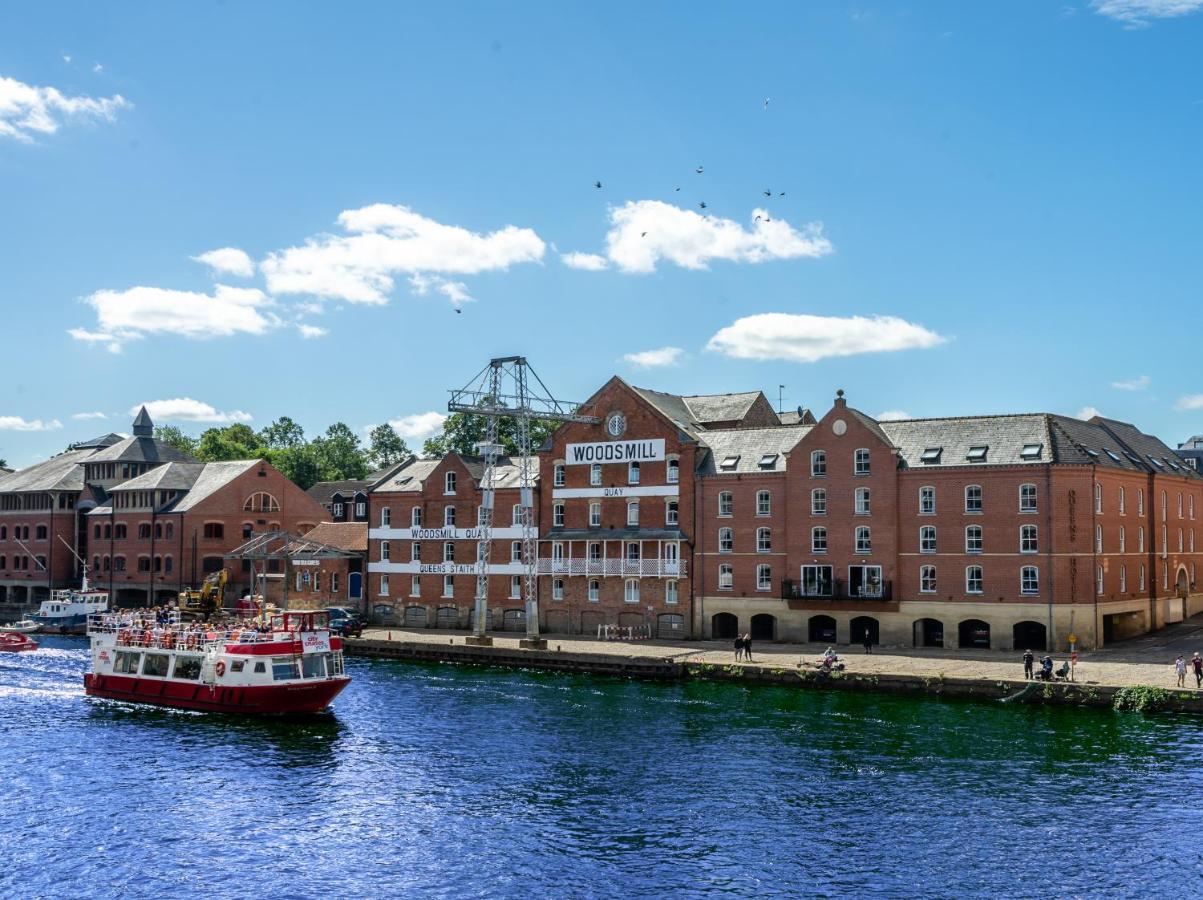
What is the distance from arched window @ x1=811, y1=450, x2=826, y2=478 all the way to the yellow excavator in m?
49.1

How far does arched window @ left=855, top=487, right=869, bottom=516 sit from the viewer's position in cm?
7200

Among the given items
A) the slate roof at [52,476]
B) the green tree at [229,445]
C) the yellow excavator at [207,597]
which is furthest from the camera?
the green tree at [229,445]

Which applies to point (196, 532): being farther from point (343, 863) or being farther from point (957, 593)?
point (343, 863)

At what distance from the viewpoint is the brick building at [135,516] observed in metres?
108

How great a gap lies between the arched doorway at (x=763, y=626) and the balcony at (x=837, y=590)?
2.36 meters

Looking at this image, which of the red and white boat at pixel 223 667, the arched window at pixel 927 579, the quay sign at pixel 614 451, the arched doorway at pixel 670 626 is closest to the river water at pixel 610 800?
the red and white boat at pixel 223 667

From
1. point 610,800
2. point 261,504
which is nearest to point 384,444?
point 261,504

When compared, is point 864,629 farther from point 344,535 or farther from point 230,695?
point 344,535

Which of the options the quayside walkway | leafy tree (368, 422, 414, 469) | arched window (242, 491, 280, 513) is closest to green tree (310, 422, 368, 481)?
leafy tree (368, 422, 414, 469)

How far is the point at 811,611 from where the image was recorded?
73500mm

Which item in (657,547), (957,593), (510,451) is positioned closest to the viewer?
(957,593)

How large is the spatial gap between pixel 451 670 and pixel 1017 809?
40.8 metres

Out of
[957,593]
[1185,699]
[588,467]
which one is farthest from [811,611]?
[1185,699]

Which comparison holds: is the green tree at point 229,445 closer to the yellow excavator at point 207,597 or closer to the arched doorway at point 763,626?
the yellow excavator at point 207,597
